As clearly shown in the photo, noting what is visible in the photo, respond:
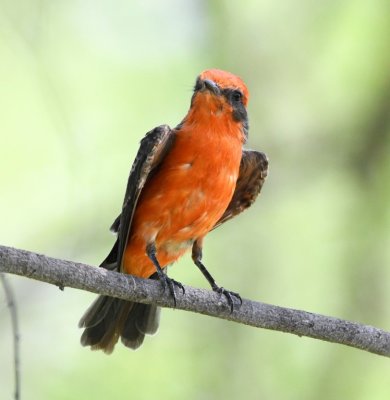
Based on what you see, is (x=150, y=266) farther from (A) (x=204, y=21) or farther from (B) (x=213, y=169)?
(A) (x=204, y=21)

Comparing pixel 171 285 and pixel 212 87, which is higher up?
pixel 212 87

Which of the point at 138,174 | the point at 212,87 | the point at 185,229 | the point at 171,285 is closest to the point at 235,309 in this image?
the point at 171,285

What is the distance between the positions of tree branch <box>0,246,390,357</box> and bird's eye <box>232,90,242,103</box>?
165cm

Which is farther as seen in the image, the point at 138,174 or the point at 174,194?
the point at 174,194

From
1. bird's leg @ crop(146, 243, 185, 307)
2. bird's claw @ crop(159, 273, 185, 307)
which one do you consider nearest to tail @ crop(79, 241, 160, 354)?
bird's leg @ crop(146, 243, 185, 307)

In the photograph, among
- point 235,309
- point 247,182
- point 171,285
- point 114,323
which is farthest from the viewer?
point 247,182

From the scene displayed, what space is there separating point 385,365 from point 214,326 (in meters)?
1.50

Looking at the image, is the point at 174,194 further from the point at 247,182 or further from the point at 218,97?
the point at 247,182

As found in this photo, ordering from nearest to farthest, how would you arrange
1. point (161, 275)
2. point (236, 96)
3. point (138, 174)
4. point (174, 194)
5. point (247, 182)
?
point (161, 275)
point (138, 174)
point (174, 194)
point (236, 96)
point (247, 182)

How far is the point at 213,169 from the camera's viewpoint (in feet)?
19.7

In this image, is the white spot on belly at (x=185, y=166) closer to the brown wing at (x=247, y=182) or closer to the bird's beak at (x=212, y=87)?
the bird's beak at (x=212, y=87)

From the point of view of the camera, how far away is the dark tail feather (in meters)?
6.39

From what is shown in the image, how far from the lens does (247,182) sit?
263 inches

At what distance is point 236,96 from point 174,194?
Answer: 886 millimetres
